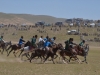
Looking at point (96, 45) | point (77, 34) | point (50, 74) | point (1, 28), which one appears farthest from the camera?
point (1, 28)

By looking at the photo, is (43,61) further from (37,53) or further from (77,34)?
(77,34)

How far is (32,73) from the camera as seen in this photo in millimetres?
19281

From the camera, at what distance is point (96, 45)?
8700 centimetres

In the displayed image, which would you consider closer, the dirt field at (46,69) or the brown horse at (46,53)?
the dirt field at (46,69)

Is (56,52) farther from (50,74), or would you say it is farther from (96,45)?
(96,45)

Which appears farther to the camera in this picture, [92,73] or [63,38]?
[63,38]

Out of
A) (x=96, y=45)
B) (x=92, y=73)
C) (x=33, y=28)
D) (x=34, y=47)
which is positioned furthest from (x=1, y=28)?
(x=92, y=73)

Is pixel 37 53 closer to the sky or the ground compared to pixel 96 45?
closer to the sky

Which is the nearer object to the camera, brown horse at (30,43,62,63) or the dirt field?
the dirt field

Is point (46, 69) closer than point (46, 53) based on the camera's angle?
Yes

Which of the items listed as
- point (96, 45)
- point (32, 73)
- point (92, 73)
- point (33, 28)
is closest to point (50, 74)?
point (32, 73)

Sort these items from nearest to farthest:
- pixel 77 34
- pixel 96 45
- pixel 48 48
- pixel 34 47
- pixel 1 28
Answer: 1. pixel 48 48
2. pixel 34 47
3. pixel 96 45
4. pixel 77 34
5. pixel 1 28

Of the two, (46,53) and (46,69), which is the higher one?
(46,53)

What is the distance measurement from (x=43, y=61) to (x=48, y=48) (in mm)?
1684
